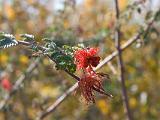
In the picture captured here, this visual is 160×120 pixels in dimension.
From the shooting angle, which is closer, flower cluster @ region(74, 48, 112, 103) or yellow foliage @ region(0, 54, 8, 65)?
flower cluster @ region(74, 48, 112, 103)

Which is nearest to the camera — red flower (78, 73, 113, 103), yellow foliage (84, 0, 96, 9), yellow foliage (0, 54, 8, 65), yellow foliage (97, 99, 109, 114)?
red flower (78, 73, 113, 103)

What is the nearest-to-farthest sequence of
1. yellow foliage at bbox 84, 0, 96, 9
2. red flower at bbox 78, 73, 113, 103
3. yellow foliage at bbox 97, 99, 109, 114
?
red flower at bbox 78, 73, 113, 103 → yellow foliage at bbox 97, 99, 109, 114 → yellow foliage at bbox 84, 0, 96, 9

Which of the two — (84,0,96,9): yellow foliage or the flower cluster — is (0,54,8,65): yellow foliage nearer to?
(84,0,96,9): yellow foliage

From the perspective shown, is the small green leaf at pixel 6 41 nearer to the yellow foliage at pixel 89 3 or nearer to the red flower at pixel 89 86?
the red flower at pixel 89 86

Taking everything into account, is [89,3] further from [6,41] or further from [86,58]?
[86,58]

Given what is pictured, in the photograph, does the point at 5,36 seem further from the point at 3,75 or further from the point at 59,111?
the point at 59,111

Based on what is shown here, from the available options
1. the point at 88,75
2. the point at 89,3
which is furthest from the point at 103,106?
the point at 88,75

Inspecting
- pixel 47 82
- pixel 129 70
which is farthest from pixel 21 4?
pixel 129 70

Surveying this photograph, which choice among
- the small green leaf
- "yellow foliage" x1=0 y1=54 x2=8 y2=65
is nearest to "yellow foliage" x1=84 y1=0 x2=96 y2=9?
"yellow foliage" x1=0 y1=54 x2=8 y2=65

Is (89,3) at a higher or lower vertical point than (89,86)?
higher
